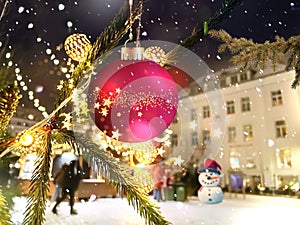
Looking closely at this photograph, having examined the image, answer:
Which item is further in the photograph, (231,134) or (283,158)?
(231,134)

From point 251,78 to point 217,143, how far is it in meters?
3.52

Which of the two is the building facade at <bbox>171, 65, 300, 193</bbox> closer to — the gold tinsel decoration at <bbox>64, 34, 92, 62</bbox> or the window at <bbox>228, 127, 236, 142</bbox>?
the window at <bbox>228, 127, 236, 142</bbox>

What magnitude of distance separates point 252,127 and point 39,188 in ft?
37.1

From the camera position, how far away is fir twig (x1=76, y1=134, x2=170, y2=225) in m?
0.49

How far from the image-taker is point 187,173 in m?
9.65

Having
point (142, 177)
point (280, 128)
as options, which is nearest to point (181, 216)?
point (142, 177)

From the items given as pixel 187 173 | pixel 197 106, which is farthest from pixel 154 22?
pixel 197 106

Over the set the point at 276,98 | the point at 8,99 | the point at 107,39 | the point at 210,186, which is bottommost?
the point at 210,186

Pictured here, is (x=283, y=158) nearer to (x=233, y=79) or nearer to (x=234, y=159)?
(x=234, y=159)

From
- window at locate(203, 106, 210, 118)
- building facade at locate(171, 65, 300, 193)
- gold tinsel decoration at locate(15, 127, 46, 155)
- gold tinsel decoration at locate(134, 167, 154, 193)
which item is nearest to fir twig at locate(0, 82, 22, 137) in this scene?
gold tinsel decoration at locate(15, 127, 46, 155)

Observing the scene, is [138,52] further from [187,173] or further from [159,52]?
[187,173]

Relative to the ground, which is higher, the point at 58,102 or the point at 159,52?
the point at 159,52

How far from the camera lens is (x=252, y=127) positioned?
1100cm

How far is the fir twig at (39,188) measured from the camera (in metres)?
0.48
